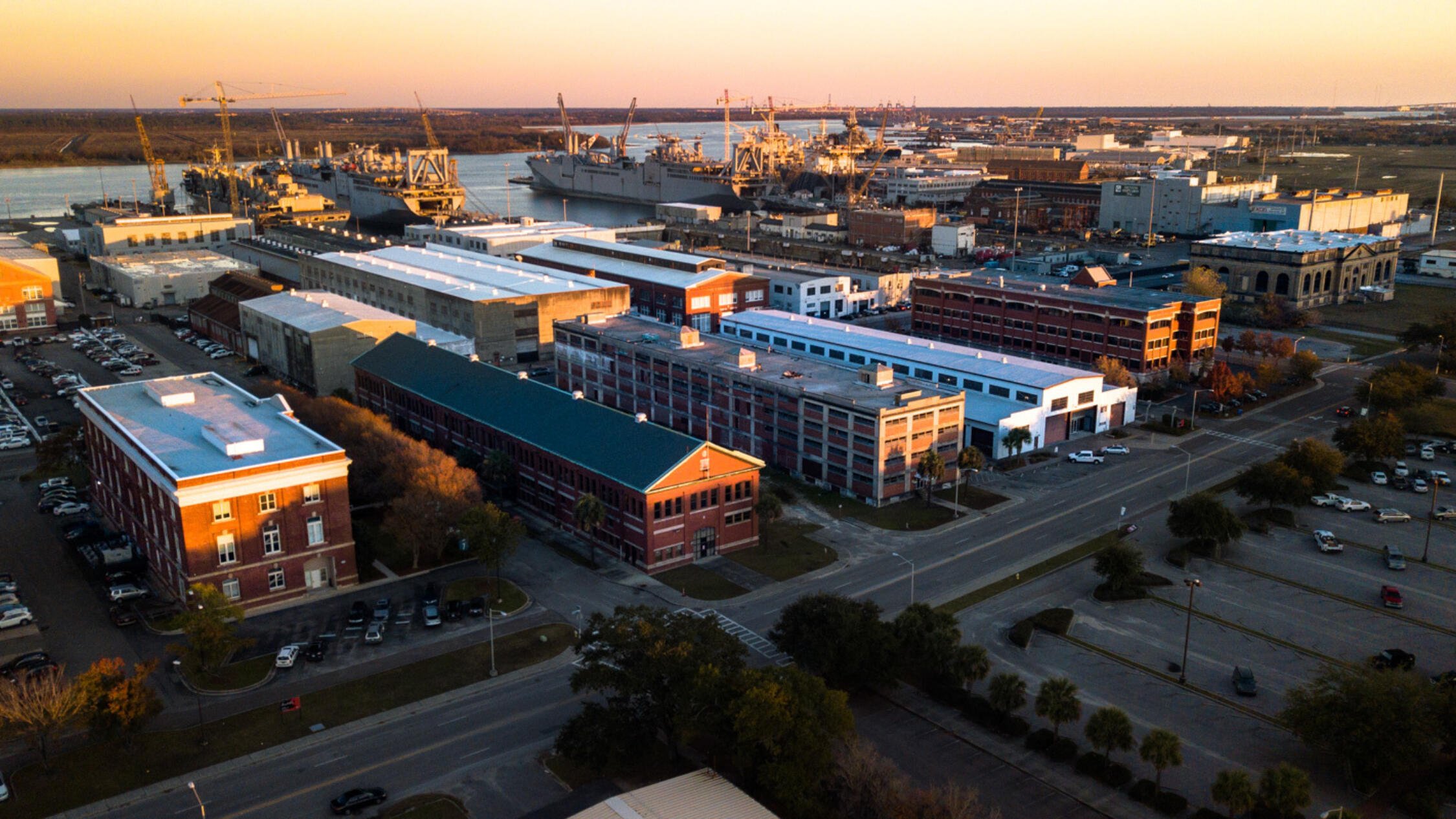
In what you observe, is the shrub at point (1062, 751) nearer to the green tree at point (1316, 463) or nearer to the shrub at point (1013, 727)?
the shrub at point (1013, 727)

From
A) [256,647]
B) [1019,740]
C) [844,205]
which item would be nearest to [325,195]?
[844,205]

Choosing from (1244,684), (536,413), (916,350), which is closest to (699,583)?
(536,413)

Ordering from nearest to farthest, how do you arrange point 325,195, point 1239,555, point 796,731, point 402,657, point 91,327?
point 796,731 → point 402,657 → point 1239,555 → point 91,327 → point 325,195

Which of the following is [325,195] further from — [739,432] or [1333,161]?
[1333,161]

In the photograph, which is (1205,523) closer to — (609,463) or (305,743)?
(609,463)

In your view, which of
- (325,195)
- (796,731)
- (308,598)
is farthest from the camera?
(325,195)

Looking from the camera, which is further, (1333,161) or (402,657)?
(1333,161)
